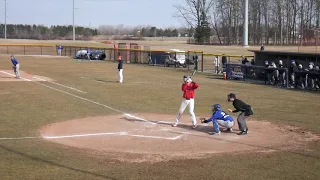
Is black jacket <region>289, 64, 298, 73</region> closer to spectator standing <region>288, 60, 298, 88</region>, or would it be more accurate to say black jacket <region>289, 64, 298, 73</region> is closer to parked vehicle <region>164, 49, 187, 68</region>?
spectator standing <region>288, 60, 298, 88</region>

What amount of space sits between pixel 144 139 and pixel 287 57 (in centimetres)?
2264

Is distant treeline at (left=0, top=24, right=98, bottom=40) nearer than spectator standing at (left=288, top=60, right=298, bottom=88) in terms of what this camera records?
No

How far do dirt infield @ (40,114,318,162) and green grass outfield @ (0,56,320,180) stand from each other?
567 mm

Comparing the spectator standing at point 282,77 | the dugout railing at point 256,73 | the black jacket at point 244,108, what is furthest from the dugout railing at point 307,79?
the black jacket at point 244,108

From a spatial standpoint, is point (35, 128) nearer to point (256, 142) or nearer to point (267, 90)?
point (256, 142)

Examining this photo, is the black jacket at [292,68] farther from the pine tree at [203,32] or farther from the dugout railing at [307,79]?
the pine tree at [203,32]

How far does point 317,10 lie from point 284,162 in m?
95.9

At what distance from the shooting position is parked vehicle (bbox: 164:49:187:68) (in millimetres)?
48750

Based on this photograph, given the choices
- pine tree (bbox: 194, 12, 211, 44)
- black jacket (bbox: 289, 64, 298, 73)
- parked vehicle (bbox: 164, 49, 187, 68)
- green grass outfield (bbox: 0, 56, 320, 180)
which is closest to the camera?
green grass outfield (bbox: 0, 56, 320, 180)

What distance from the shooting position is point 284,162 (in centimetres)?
1063

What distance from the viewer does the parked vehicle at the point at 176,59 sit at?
4875cm

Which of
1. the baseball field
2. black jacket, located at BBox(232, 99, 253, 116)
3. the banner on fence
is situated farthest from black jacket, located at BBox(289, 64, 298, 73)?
black jacket, located at BBox(232, 99, 253, 116)

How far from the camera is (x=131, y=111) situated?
18.8 meters

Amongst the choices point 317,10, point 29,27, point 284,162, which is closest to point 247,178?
point 284,162
